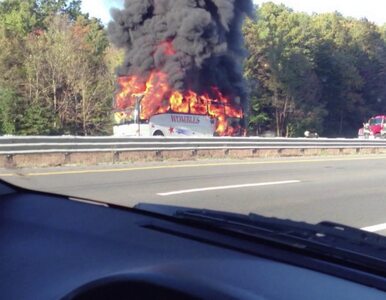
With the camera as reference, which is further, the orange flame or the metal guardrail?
the orange flame

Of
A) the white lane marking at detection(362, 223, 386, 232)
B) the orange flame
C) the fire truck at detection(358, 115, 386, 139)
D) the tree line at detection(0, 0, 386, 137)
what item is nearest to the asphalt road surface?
the white lane marking at detection(362, 223, 386, 232)

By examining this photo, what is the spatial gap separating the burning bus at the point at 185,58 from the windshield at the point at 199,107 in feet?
0.32

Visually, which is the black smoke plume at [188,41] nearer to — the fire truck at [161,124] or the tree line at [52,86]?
the tree line at [52,86]

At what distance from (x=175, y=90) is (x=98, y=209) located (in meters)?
34.2

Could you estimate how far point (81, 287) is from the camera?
1.83 metres

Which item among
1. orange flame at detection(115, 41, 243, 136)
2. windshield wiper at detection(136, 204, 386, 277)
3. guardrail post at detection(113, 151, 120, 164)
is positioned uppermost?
orange flame at detection(115, 41, 243, 136)

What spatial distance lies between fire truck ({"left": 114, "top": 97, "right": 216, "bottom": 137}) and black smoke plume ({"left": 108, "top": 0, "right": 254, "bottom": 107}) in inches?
260

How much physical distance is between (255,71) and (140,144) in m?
35.8

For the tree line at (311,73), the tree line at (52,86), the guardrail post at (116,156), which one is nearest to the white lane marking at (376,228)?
the guardrail post at (116,156)

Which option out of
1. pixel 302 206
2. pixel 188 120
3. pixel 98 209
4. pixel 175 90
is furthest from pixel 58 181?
pixel 175 90

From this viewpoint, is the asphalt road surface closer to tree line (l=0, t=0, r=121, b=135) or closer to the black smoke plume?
tree line (l=0, t=0, r=121, b=135)

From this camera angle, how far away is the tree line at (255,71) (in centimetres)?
3300

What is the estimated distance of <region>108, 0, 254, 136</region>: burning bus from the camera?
115ft

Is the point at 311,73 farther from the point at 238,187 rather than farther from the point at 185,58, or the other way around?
the point at 238,187
